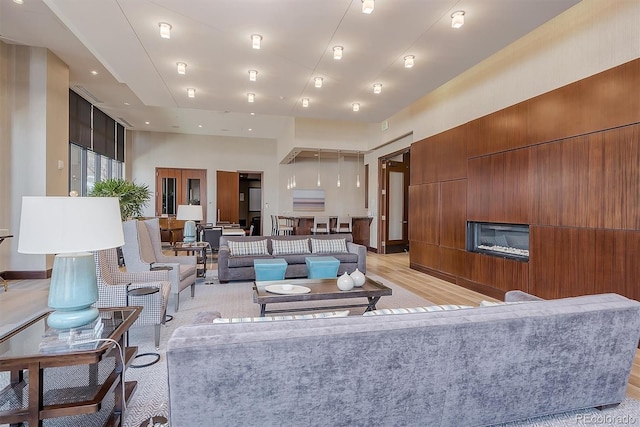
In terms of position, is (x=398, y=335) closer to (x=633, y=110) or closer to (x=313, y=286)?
(x=313, y=286)

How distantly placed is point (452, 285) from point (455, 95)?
3232 mm

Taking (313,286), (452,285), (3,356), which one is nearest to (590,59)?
(452,285)

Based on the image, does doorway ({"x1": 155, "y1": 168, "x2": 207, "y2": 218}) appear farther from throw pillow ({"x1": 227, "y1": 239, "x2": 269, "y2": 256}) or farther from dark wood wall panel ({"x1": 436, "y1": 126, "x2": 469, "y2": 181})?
dark wood wall panel ({"x1": 436, "y1": 126, "x2": 469, "y2": 181})

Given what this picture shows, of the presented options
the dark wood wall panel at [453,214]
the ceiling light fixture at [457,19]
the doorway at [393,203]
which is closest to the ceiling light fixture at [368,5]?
the ceiling light fixture at [457,19]

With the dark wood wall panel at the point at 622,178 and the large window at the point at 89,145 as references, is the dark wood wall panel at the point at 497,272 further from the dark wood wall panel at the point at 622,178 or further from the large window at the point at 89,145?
the large window at the point at 89,145

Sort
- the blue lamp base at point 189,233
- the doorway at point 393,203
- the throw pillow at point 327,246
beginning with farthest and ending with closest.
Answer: the doorway at point 393,203 → the throw pillow at point 327,246 → the blue lamp base at point 189,233

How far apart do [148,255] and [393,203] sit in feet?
21.8

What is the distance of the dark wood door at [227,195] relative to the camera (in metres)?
→ 11.4

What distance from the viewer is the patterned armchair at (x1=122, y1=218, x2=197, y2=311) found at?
3.90 m

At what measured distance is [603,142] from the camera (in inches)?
128

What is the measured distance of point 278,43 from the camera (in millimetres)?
3779

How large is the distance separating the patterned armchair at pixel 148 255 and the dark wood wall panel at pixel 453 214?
413 centimetres

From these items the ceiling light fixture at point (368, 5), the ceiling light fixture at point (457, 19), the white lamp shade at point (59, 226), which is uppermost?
the ceiling light fixture at point (457, 19)

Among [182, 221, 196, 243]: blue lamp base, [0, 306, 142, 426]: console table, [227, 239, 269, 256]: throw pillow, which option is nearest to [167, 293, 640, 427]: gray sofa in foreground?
A: [0, 306, 142, 426]: console table
